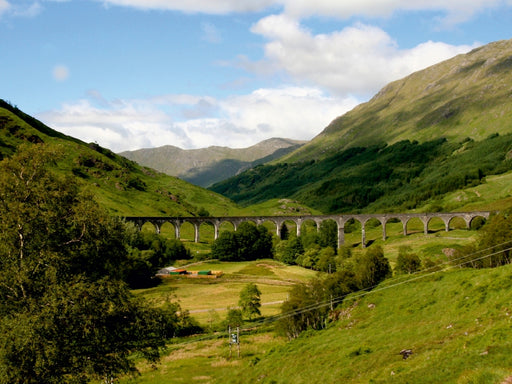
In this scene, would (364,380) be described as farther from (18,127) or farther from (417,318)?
(18,127)

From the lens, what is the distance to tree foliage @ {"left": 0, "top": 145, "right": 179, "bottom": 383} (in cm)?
1766

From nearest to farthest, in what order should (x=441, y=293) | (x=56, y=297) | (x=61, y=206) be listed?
(x=56, y=297) < (x=61, y=206) < (x=441, y=293)

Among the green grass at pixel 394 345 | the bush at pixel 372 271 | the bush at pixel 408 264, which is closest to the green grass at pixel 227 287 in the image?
the green grass at pixel 394 345

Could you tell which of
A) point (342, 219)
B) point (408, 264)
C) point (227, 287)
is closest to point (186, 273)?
point (227, 287)

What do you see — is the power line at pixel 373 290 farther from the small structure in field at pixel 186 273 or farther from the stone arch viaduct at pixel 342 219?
the stone arch viaduct at pixel 342 219

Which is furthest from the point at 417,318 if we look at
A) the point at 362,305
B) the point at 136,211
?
the point at 136,211

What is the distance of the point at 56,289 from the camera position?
18.7 meters

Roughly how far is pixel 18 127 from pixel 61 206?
201850 mm

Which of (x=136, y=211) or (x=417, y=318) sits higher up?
(x=136, y=211)

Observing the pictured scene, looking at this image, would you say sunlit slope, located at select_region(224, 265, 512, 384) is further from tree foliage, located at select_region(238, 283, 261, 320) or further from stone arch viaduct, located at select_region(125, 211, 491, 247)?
stone arch viaduct, located at select_region(125, 211, 491, 247)

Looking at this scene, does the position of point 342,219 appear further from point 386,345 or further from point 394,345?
point 394,345

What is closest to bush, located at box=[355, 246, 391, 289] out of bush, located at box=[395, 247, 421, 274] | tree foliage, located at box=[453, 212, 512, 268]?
bush, located at box=[395, 247, 421, 274]

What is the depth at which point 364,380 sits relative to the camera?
2673 cm

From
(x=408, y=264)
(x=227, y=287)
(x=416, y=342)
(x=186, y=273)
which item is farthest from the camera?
(x=186, y=273)
